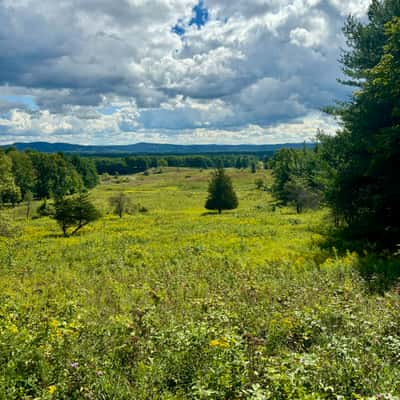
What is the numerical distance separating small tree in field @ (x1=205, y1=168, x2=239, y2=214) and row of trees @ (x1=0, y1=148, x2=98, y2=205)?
3272 centimetres

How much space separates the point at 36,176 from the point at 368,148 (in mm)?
71898

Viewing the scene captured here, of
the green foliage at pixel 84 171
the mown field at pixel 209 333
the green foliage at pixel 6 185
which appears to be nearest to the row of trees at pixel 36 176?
the green foliage at pixel 6 185

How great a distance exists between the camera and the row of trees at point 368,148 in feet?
41.0

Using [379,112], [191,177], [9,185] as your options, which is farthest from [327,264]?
[191,177]

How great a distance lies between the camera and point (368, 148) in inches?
494

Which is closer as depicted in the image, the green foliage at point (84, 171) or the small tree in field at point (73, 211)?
the small tree in field at point (73, 211)

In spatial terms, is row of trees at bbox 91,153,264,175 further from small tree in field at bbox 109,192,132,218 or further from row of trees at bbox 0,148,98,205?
small tree in field at bbox 109,192,132,218

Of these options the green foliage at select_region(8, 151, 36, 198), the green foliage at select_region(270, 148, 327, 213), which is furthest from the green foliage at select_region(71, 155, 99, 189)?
the green foliage at select_region(270, 148, 327, 213)

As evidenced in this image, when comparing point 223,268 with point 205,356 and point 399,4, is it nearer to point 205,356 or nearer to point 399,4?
point 205,356

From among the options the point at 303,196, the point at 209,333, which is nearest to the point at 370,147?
the point at 209,333

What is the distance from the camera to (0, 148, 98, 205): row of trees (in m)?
56.2

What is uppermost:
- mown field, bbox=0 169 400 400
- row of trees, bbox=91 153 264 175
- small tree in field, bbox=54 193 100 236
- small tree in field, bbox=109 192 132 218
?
row of trees, bbox=91 153 264 175

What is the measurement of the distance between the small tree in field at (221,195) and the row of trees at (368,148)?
92.6ft

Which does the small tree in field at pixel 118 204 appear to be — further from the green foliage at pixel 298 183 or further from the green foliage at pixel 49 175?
the green foliage at pixel 49 175
